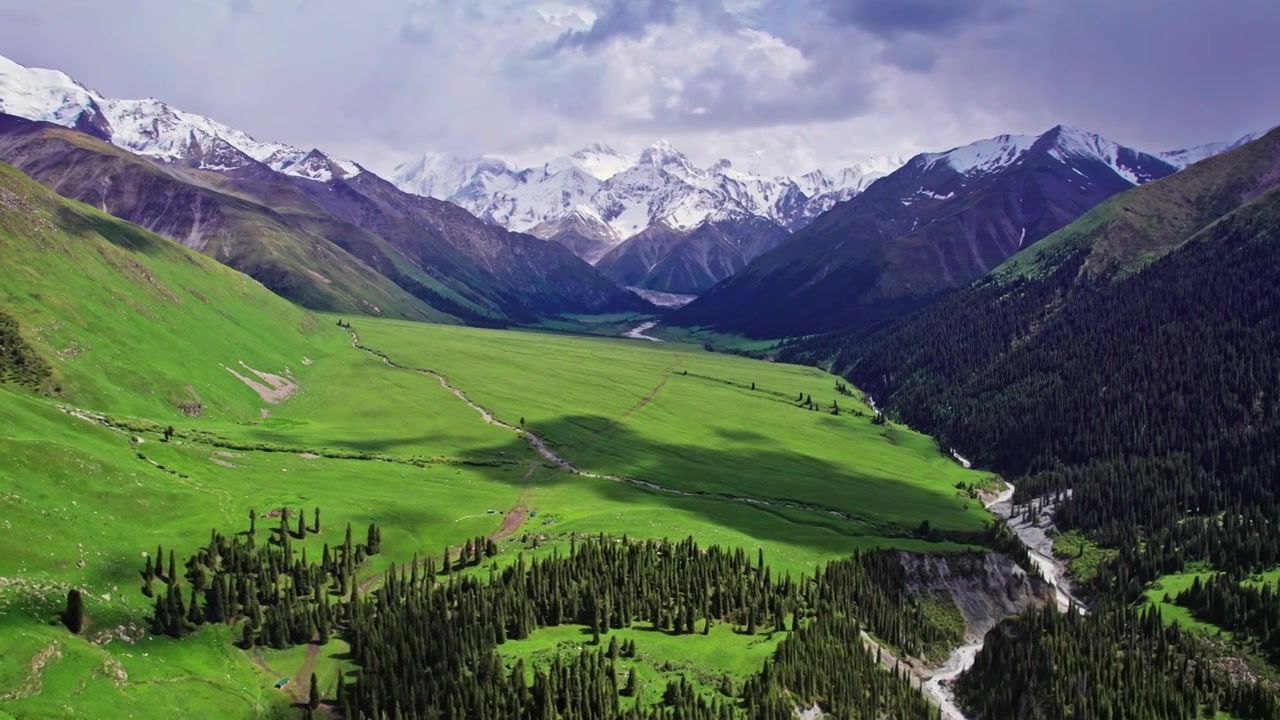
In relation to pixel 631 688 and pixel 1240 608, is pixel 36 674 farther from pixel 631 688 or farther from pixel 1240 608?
pixel 1240 608

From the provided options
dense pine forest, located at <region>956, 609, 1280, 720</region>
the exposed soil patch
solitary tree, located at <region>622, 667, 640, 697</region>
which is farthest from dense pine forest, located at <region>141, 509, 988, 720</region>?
the exposed soil patch

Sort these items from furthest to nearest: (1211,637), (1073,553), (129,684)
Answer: (1073,553) → (1211,637) → (129,684)

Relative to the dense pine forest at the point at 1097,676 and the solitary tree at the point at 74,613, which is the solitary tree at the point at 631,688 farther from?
the solitary tree at the point at 74,613

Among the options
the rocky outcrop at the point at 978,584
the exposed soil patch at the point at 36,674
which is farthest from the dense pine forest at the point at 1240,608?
the exposed soil patch at the point at 36,674

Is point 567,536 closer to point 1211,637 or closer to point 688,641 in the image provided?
point 688,641

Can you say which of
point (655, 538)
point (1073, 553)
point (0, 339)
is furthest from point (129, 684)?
point (1073, 553)

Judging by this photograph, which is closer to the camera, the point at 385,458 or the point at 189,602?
the point at 189,602

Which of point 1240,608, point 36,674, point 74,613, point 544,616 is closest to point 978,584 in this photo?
point 1240,608

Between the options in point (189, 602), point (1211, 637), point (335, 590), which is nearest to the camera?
point (189, 602)

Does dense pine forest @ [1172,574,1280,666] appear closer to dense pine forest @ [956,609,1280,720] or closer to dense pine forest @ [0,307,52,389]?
dense pine forest @ [956,609,1280,720]
